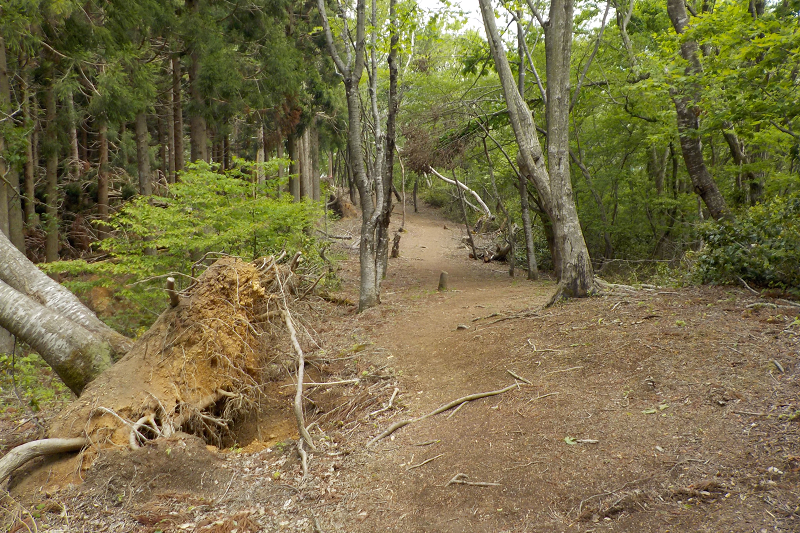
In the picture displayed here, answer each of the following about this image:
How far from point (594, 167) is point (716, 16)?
31.6ft

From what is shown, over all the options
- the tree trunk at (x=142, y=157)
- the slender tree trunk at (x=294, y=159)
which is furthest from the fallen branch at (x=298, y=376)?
the slender tree trunk at (x=294, y=159)

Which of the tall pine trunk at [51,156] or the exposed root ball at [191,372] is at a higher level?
the tall pine trunk at [51,156]

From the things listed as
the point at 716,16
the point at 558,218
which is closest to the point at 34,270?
the point at 558,218

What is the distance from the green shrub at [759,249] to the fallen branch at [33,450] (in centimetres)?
760

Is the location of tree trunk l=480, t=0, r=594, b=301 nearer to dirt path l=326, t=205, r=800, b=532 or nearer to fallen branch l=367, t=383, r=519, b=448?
dirt path l=326, t=205, r=800, b=532

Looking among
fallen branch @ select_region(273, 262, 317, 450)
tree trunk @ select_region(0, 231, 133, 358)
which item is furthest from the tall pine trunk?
fallen branch @ select_region(273, 262, 317, 450)

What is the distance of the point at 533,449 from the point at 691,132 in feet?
24.3

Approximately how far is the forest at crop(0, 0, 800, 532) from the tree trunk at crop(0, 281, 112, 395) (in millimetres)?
20

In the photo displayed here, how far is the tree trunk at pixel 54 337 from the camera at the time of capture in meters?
4.95

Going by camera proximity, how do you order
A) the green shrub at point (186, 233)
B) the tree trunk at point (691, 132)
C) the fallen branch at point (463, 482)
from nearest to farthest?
the fallen branch at point (463, 482) → the green shrub at point (186, 233) → the tree trunk at point (691, 132)

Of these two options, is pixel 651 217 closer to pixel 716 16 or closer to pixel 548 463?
pixel 716 16

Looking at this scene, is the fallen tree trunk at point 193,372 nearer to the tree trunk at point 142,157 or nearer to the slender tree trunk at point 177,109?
the tree trunk at point 142,157

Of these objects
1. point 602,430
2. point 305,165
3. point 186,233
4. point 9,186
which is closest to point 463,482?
point 602,430

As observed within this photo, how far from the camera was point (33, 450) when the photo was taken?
4145mm
